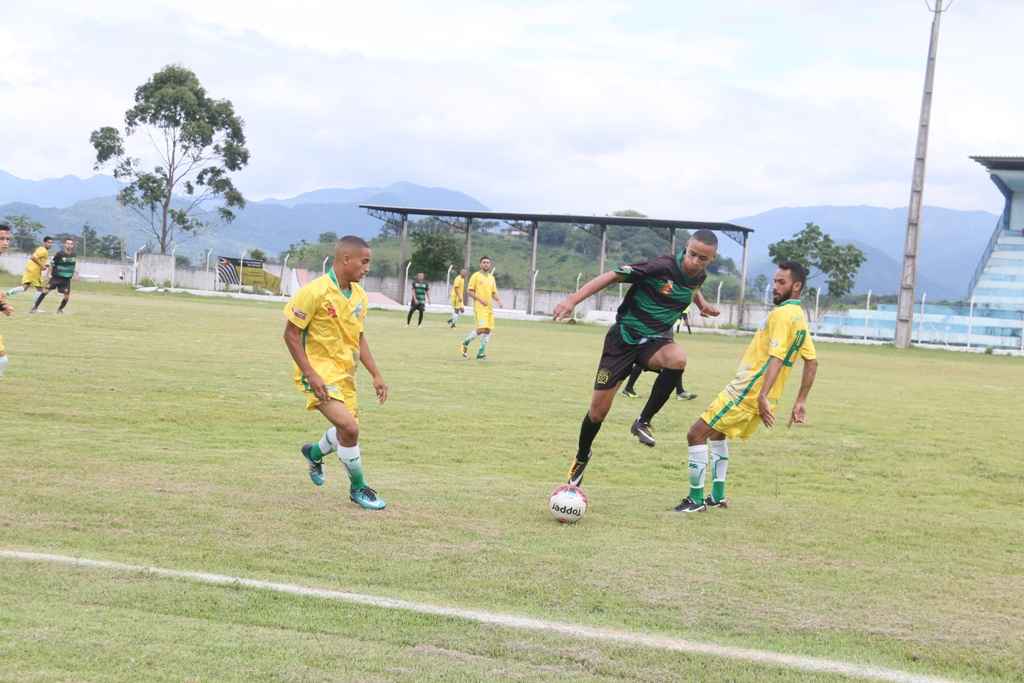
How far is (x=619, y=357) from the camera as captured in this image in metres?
8.53

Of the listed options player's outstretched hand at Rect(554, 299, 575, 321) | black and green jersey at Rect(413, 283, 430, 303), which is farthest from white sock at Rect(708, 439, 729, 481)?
black and green jersey at Rect(413, 283, 430, 303)

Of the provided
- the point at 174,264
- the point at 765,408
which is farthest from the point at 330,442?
the point at 174,264

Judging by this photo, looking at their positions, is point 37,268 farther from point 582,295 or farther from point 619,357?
point 582,295

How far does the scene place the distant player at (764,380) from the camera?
8211 millimetres

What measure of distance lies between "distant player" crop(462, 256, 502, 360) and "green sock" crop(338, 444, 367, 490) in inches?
567

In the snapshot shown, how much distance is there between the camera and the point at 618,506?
850cm

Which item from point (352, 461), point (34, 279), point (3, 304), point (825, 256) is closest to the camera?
point (352, 461)

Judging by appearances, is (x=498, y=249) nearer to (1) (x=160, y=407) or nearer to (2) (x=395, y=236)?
(2) (x=395, y=236)

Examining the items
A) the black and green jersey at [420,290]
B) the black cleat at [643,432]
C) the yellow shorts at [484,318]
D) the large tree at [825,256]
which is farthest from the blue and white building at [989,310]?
the black cleat at [643,432]

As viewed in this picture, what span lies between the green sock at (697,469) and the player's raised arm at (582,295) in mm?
1400

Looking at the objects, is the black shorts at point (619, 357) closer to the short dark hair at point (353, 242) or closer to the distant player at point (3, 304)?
the short dark hair at point (353, 242)

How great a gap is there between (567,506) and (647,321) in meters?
1.77

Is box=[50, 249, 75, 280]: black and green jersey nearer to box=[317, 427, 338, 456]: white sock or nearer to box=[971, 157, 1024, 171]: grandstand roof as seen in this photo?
box=[317, 427, 338, 456]: white sock

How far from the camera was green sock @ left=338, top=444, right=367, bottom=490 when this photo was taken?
7.87 meters
